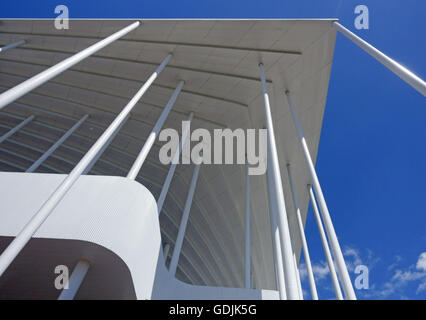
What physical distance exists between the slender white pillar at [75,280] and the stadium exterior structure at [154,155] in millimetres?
20

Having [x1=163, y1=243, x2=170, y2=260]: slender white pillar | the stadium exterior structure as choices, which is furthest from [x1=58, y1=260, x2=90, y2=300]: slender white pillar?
[x1=163, y1=243, x2=170, y2=260]: slender white pillar

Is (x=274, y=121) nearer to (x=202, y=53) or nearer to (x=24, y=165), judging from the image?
(x=202, y=53)

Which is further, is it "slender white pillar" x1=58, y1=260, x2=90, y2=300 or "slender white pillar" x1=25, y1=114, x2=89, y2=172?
"slender white pillar" x1=25, y1=114, x2=89, y2=172

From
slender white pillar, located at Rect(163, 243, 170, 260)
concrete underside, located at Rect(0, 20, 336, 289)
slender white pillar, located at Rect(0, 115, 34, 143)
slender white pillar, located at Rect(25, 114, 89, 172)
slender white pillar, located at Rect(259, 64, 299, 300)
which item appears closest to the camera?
slender white pillar, located at Rect(259, 64, 299, 300)

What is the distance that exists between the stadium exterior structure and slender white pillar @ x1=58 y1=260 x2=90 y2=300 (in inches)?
0.8

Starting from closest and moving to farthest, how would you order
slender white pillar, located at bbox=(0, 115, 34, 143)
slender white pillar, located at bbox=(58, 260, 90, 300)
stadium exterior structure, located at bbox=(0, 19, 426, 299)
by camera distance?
slender white pillar, located at bbox=(58, 260, 90, 300), stadium exterior structure, located at bbox=(0, 19, 426, 299), slender white pillar, located at bbox=(0, 115, 34, 143)

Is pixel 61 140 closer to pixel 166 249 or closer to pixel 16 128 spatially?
pixel 16 128

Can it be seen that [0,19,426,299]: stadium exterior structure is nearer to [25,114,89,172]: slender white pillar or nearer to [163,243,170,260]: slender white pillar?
[25,114,89,172]: slender white pillar

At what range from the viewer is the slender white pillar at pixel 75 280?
551 centimetres

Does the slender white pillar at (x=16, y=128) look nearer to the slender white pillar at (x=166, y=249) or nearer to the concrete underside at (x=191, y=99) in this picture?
the concrete underside at (x=191, y=99)

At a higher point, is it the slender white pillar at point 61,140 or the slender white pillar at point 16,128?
the slender white pillar at point 16,128

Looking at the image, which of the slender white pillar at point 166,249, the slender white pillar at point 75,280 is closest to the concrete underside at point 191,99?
the slender white pillar at point 166,249

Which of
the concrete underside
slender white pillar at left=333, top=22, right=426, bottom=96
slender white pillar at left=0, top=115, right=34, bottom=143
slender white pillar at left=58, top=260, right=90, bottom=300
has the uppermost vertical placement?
slender white pillar at left=0, top=115, right=34, bottom=143

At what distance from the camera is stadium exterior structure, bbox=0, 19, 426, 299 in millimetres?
5832
